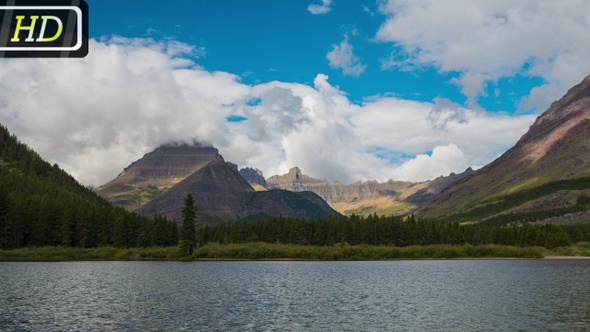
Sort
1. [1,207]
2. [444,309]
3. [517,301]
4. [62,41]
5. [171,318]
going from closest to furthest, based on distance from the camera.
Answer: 1. [171,318]
2. [444,309]
3. [517,301]
4. [62,41]
5. [1,207]

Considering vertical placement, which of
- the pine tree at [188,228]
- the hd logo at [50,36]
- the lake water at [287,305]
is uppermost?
the hd logo at [50,36]

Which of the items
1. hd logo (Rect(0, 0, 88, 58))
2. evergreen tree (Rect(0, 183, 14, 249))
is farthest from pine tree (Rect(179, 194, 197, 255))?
hd logo (Rect(0, 0, 88, 58))

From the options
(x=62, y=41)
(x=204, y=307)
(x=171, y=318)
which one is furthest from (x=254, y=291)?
(x=62, y=41)

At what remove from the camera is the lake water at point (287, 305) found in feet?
174

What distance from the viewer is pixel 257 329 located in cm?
5081

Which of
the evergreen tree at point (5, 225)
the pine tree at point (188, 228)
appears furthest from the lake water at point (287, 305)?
the pine tree at point (188, 228)

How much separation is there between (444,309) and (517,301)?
15163 millimetres

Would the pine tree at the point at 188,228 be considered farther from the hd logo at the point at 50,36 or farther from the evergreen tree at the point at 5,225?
the hd logo at the point at 50,36

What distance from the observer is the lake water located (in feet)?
174

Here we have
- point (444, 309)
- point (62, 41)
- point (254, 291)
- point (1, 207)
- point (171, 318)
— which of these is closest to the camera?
point (171, 318)

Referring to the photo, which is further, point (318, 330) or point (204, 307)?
point (204, 307)

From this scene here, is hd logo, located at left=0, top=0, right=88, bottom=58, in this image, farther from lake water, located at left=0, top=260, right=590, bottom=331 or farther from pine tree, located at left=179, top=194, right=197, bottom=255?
pine tree, located at left=179, top=194, right=197, bottom=255

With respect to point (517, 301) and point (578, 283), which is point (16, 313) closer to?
point (517, 301)

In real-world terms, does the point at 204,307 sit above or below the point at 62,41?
below
